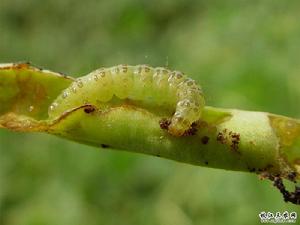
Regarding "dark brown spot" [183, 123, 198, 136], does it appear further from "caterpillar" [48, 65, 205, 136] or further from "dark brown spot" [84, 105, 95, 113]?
"dark brown spot" [84, 105, 95, 113]

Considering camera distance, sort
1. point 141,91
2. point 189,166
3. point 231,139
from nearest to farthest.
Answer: point 231,139 → point 141,91 → point 189,166

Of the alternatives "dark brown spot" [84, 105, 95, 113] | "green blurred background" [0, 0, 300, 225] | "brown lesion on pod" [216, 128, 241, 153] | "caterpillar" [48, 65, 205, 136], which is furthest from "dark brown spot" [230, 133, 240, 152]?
"green blurred background" [0, 0, 300, 225]

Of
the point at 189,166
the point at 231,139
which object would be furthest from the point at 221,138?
the point at 189,166

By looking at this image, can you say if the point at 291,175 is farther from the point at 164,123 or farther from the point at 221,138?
the point at 164,123

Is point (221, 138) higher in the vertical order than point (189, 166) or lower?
higher

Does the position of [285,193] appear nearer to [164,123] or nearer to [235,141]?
[235,141]

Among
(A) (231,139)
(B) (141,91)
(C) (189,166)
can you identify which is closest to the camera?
(A) (231,139)

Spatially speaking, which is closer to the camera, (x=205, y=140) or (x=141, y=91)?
(x=205, y=140)

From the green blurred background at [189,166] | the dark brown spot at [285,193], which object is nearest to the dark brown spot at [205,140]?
the dark brown spot at [285,193]
